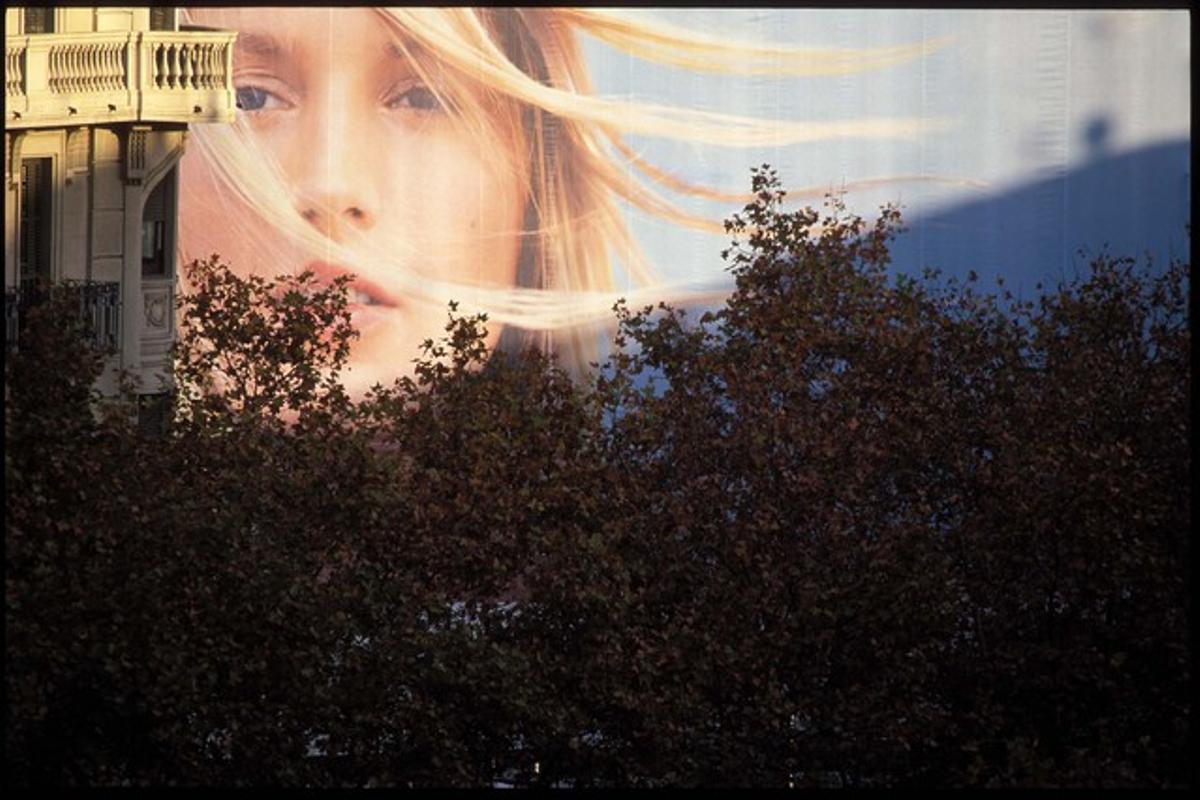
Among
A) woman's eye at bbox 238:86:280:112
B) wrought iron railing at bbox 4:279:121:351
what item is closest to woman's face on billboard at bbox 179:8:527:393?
woman's eye at bbox 238:86:280:112

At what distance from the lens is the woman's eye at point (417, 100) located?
26250 mm

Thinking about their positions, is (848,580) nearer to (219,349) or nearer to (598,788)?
(598,788)

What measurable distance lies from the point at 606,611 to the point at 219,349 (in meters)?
3.84

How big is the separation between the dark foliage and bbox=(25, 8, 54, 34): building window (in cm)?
684

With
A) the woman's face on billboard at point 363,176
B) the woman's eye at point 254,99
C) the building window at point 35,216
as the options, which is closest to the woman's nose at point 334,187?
the woman's face on billboard at point 363,176

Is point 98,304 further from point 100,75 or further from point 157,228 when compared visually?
point 157,228

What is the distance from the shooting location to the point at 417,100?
1036 inches

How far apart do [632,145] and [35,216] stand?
24.1ft

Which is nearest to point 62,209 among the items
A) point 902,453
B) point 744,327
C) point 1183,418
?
point 744,327

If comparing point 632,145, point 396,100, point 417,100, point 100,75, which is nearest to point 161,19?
point 100,75

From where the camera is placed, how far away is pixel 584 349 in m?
26.0

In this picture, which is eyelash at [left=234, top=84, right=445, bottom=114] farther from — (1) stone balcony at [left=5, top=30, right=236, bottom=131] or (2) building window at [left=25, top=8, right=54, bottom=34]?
(2) building window at [left=25, top=8, right=54, bottom=34]

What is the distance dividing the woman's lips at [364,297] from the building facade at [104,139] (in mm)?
2442

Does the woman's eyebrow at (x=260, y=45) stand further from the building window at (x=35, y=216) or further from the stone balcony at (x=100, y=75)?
the building window at (x=35, y=216)
